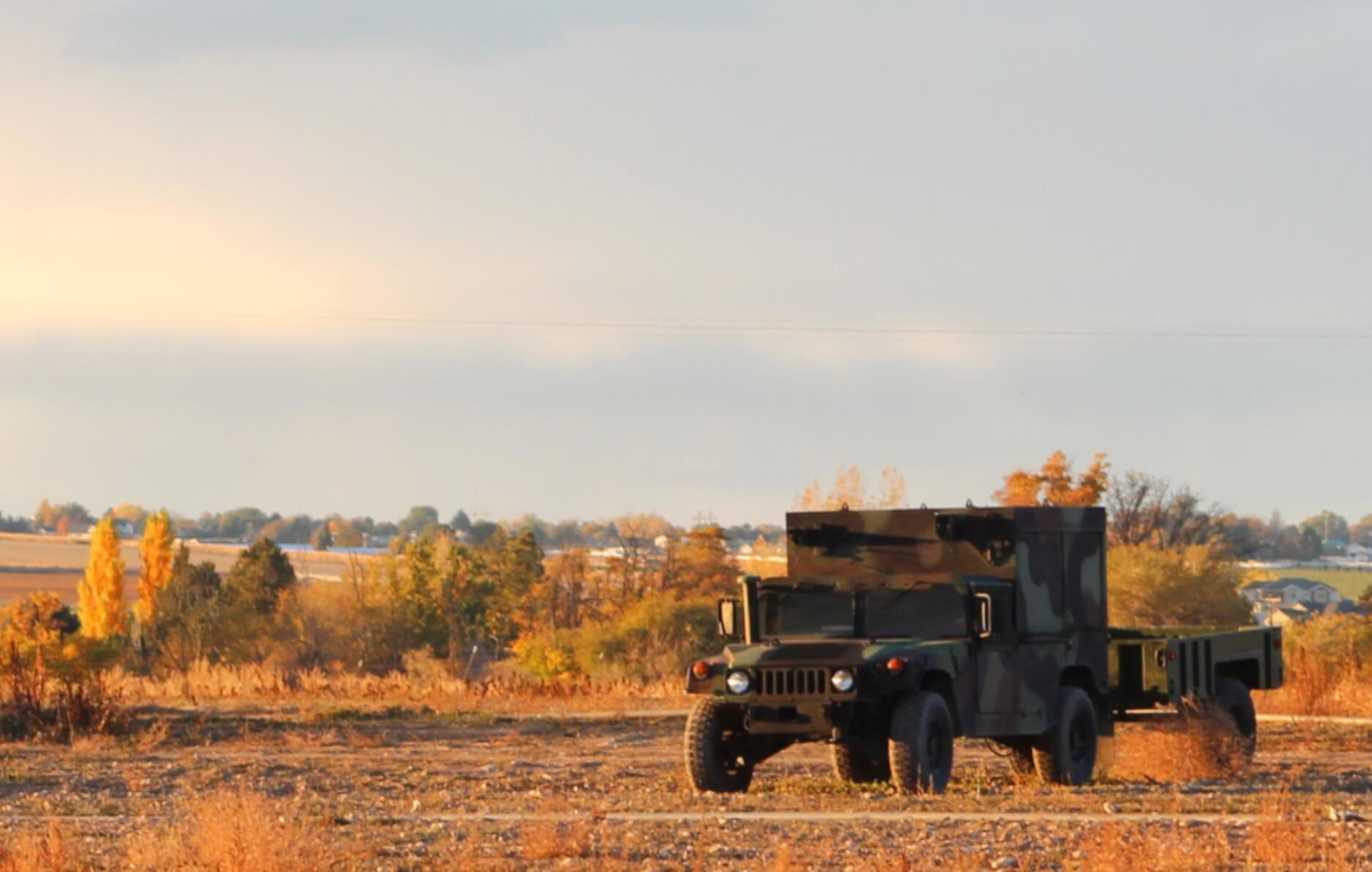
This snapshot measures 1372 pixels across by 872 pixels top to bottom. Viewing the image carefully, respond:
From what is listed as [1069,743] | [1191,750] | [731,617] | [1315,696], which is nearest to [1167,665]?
[1191,750]

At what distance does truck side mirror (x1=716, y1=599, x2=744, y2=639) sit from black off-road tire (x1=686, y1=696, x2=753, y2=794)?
60 cm

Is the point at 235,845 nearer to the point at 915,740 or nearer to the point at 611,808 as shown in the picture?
the point at 611,808

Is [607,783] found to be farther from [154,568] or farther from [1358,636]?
Answer: [154,568]

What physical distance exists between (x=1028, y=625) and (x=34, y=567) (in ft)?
623

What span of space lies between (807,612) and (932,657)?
1277mm

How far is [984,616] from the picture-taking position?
17312 millimetres

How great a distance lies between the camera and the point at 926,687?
17.0 m

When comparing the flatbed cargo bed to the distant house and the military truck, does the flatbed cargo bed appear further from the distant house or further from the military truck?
the distant house

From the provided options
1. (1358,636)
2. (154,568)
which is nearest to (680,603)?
A: (1358,636)

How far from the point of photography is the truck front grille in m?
16.5

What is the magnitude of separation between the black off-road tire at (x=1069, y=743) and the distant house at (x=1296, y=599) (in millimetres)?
56259

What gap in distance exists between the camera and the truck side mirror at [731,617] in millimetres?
17453

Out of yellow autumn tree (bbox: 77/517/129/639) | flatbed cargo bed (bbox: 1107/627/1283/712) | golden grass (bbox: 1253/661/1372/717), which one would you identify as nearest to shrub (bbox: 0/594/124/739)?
flatbed cargo bed (bbox: 1107/627/1283/712)

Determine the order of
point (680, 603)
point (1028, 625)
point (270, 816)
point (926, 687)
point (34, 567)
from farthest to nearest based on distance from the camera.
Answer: point (34, 567)
point (680, 603)
point (1028, 625)
point (926, 687)
point (270, 816)
